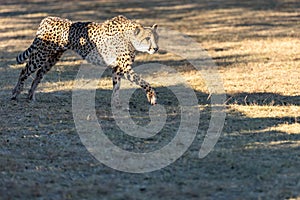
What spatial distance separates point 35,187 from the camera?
8.23m

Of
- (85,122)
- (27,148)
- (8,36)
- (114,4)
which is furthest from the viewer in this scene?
(114,4)

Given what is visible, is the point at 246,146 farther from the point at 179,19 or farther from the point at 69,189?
the point at 179,19

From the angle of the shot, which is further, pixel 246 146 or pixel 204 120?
pixel 204 120

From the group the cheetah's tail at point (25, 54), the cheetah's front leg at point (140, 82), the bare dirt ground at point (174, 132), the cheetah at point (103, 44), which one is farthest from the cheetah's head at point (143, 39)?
the cheetah's tail at point (25, 54)

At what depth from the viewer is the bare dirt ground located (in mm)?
8242

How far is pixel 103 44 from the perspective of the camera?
1257cm

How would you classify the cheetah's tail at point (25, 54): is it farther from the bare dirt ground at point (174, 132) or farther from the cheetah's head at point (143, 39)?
the cheetah's head at point (143, 39)

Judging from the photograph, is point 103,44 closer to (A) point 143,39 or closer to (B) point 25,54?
(A) point 143,39

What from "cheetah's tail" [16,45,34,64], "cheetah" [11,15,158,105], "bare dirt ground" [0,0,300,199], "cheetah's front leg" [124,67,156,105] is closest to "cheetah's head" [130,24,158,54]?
"cheetah" [11,15,158,105]

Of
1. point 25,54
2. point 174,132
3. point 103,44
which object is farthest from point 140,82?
point 25,54

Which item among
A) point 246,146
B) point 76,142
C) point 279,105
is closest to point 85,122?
point 76,142

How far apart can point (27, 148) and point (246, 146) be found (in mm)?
3018

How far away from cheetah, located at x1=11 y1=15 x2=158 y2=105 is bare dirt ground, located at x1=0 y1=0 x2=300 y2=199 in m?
0.64

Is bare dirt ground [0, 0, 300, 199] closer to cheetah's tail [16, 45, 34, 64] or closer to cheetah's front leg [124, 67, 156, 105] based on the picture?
cheetah's front leg [124, 67, 156, 105]
